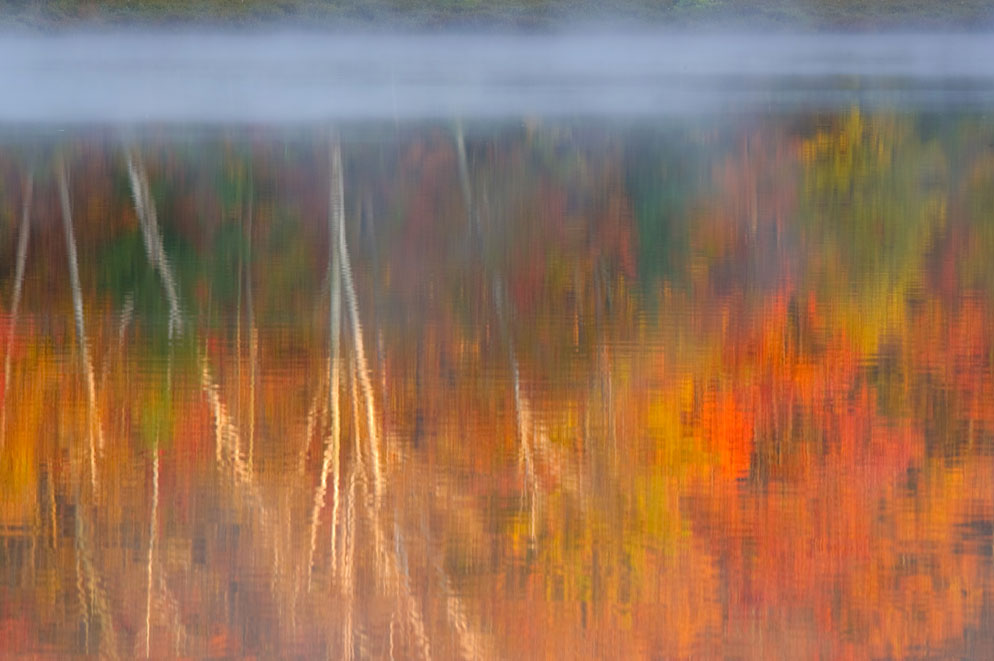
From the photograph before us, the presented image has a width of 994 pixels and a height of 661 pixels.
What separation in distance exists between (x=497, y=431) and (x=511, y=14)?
47.4 meters

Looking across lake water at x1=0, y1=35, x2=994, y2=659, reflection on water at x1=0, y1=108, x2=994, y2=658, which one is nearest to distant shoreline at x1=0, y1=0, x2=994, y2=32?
lake water at x1=0, y1=35, x2=994, y2=659

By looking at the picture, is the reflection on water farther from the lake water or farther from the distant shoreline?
the distant shoreline

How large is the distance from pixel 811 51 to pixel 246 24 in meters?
16.9

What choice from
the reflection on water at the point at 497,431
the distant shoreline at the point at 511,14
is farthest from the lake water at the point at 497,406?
the distant shoreline at the point at 511,14

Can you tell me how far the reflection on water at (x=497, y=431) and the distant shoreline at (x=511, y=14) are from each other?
39.1 meters

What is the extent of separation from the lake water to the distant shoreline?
116ft

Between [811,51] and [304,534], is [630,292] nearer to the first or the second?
[304,534]

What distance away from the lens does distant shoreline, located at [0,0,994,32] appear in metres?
51.6

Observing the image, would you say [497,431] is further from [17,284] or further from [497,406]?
[17,284]

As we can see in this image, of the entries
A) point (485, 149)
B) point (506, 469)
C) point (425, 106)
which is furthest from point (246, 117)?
point (506, 469)

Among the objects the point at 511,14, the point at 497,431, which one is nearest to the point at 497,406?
the point at 497,431

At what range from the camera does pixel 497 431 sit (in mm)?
6719

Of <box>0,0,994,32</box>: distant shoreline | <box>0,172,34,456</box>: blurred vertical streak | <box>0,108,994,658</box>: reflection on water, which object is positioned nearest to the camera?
<box>0,108,994,658</box>: reflection on water

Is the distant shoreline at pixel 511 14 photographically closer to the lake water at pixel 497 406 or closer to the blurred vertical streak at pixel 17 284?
Answer: the lake water at pixel 497 406
